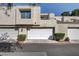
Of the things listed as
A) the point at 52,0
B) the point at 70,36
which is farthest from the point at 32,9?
the point at 52,0

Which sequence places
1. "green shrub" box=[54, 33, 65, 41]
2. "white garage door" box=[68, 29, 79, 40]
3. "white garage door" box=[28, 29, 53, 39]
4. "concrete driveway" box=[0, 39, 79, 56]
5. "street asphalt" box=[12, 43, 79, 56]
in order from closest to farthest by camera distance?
"concrete driveway" box=[0, 39, 79, 56], "street asphalt" box=[12, 43, 79, 56], "green shrub" box=[54, 33, 65, 41], "white garage door" box=[28, 29, 53, 39], "white garage door" box=[68, 29, 79, 40]

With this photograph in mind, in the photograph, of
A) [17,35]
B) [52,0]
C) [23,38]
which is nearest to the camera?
[52,0]

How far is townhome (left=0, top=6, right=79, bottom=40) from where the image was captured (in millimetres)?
21438

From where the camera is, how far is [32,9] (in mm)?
21094

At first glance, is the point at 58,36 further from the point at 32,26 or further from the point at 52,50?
the point at 52,50

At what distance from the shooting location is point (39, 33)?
21469 mm

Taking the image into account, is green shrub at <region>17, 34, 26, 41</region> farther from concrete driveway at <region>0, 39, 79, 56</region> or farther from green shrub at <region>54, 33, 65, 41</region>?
concrete driveway at <region>0, 39, 79, 56</region>

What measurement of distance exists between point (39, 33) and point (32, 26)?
3.22ft

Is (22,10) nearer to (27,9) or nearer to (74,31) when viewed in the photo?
(27,9)

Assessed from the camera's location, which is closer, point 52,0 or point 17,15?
point 52,0

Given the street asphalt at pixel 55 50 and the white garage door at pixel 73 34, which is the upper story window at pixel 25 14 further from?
the street asphalt at pixel 55 50

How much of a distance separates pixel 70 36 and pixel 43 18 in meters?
3.39

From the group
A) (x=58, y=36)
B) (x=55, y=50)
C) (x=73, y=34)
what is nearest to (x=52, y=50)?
(x=55, y=50)

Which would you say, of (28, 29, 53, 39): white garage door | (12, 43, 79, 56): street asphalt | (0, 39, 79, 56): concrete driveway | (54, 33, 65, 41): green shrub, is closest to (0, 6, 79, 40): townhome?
(28, 29, 53, 39): white garage door
